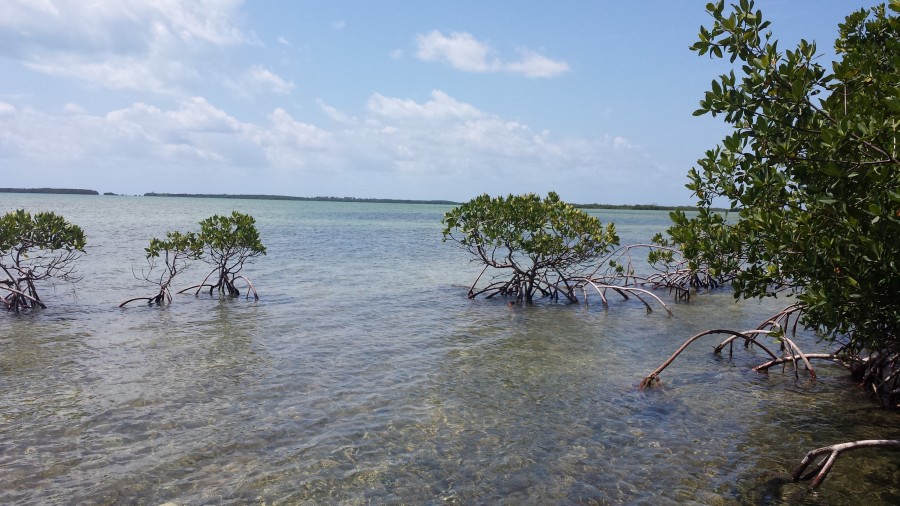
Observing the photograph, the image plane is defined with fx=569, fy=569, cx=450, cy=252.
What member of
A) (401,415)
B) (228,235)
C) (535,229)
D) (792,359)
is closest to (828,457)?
(792,359)

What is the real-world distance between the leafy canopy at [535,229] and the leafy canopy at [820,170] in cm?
1019

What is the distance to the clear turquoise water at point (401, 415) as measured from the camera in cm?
555

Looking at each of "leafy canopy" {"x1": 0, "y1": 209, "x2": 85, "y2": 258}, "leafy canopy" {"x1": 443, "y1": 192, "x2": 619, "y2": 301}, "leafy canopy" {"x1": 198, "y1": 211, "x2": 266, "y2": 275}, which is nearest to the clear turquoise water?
"leafy canopy" {"x1": 0, "y1": 209, "x2": 85, "y2": 258}

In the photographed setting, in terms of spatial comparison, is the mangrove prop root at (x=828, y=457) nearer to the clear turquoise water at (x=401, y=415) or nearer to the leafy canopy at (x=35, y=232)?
the clear turquoise water at (x=401, y=415)

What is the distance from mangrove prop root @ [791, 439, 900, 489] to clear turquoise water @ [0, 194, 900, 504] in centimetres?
14

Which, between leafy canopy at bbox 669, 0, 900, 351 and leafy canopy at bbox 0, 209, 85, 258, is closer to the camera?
leafy canopy at bbox 669, 0, 900, 351

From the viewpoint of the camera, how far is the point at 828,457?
545 cm

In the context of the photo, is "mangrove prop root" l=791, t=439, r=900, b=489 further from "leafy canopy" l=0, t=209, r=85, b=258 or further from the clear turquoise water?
"leafy canopy" l=0, t=209, r=85, b=258

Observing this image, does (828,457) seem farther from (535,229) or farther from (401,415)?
(535,229)

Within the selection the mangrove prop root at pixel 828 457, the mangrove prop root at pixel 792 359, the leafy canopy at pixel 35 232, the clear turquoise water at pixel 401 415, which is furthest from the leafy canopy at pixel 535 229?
the mangrove prop root at pixel 828 457

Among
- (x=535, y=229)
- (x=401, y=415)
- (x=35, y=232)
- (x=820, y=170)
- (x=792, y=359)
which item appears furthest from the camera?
(x=535, y=229)

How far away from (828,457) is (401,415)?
4.71 metres

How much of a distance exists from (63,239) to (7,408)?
7.98 m

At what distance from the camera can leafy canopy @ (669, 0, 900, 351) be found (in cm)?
464
